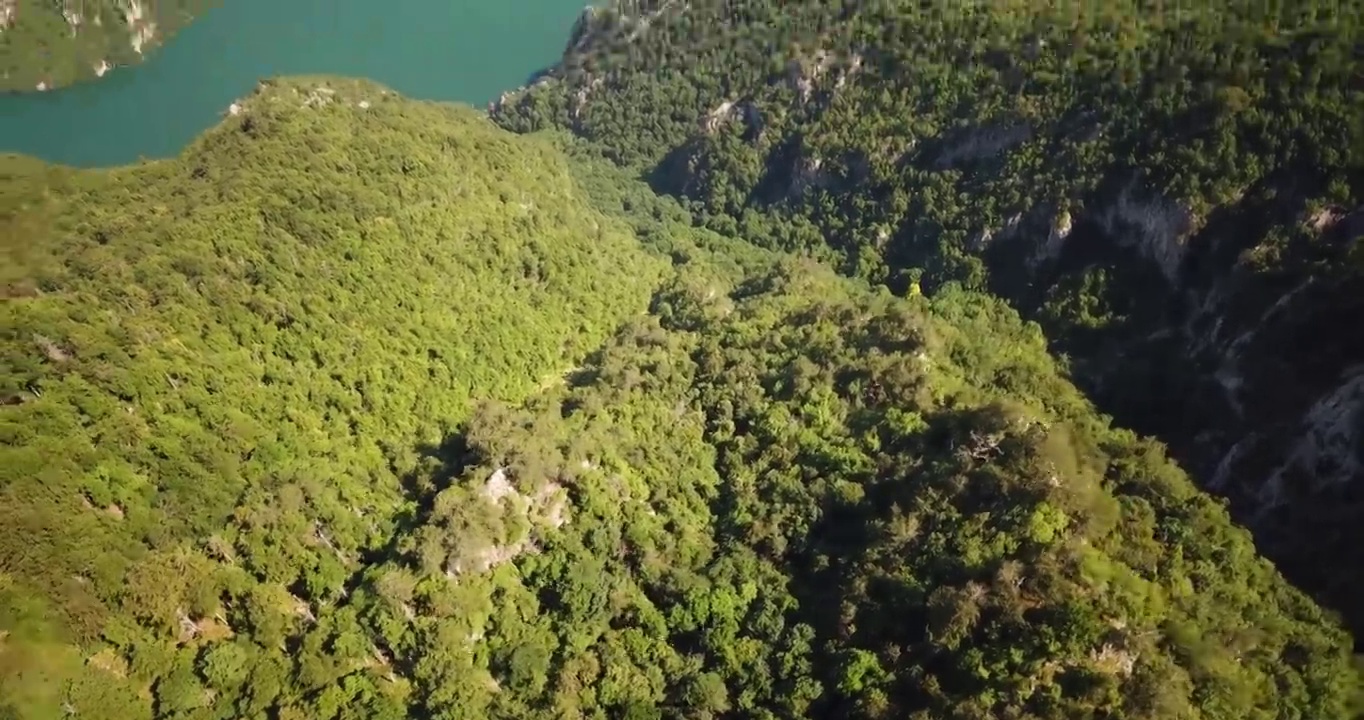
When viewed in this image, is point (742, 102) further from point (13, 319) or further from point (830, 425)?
point (13, 319)

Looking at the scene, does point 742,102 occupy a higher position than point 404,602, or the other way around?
point 742,102

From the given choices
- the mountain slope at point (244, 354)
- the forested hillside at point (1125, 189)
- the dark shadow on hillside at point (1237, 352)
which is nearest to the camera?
the mountain slope at point (244, 354)

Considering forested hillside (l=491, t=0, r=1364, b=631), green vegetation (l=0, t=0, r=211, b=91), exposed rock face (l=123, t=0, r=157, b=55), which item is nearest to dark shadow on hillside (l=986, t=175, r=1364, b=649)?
forested hillside (l=491, t=0, r=1364, b=631)

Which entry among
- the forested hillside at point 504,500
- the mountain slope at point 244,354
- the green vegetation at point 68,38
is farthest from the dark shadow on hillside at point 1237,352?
the green vegetation at point 68,38

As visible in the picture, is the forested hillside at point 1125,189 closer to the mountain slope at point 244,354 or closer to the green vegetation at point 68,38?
the mountain slope at point 244,354

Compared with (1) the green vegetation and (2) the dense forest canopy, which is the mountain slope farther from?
(1) the green vegetation

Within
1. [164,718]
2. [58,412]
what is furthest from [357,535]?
[58,412]
